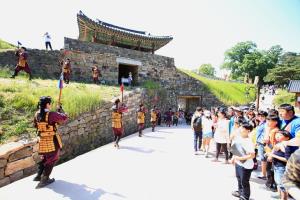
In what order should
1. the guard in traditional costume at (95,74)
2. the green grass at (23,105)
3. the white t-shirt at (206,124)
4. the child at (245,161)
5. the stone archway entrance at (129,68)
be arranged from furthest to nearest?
the stone archway entrance at (129,68), the guard in traditional costume at (95,74), the white t-shirt at (206,124), the green grass at (23,105), the child at (245,161)

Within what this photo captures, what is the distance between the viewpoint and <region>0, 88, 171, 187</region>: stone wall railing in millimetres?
5059

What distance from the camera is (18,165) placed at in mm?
5242

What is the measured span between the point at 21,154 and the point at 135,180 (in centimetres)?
287

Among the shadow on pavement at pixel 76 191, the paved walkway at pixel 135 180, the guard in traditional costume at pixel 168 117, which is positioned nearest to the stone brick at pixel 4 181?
the paved walkway at pixel 135 180

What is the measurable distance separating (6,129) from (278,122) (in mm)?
6580

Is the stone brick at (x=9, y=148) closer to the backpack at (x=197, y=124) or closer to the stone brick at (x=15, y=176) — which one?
the stone brick at (x=15, y=176)

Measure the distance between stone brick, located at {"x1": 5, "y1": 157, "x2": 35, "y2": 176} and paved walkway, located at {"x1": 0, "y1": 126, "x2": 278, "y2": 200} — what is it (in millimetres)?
674

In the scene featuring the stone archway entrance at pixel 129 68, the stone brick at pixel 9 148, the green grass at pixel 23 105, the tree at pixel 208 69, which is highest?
the tree at pixel 208 69

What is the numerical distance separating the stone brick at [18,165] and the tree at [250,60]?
37247 mm

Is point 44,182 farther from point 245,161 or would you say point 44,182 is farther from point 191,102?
point 191,102

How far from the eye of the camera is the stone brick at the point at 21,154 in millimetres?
5102

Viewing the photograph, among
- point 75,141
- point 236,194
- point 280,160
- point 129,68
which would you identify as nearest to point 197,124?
point 236,194

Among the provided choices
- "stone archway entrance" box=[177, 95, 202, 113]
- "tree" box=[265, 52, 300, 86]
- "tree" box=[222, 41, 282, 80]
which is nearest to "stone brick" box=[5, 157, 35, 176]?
"stone archway entrance" box=[177, 95, 202, 113]

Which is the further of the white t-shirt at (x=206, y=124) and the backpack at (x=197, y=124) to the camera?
the backpack at (x=197, y=124)
